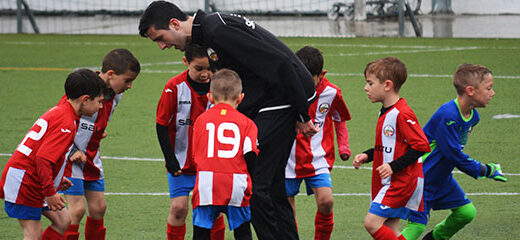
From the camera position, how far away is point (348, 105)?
11.9m

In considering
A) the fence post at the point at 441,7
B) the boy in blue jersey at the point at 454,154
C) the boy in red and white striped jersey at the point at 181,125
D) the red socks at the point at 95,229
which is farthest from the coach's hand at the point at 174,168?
the fence post at the point at 441,7

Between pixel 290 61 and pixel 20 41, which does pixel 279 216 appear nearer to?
pixel 290 61

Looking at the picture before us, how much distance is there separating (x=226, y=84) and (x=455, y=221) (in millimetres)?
2080

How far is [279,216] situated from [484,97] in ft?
5.28

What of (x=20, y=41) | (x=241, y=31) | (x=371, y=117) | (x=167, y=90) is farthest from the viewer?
(x=20, y=41)

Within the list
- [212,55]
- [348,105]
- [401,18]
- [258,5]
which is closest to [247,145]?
[212,55]

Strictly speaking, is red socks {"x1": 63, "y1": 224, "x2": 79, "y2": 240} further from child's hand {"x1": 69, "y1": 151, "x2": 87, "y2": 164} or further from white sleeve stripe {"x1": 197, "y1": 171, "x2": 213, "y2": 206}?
white sleeve stripe {"x1": 197, "y1": 171, "x2": 213, "y2": 206}

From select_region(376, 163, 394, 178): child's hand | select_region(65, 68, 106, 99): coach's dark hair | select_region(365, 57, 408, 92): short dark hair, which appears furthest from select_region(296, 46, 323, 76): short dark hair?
select_region(65, 68, 106, 99): coach's dark hair

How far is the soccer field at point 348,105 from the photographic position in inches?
265

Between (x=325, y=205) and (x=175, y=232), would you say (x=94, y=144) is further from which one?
(x=325, y=205)

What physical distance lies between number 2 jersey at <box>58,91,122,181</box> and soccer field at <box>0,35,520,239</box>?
0.63 m

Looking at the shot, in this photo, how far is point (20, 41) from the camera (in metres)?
21.8

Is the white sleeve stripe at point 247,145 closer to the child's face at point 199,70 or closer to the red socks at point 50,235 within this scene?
the child's face at point 199,70

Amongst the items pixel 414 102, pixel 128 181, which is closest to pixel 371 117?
pixel 414 102
